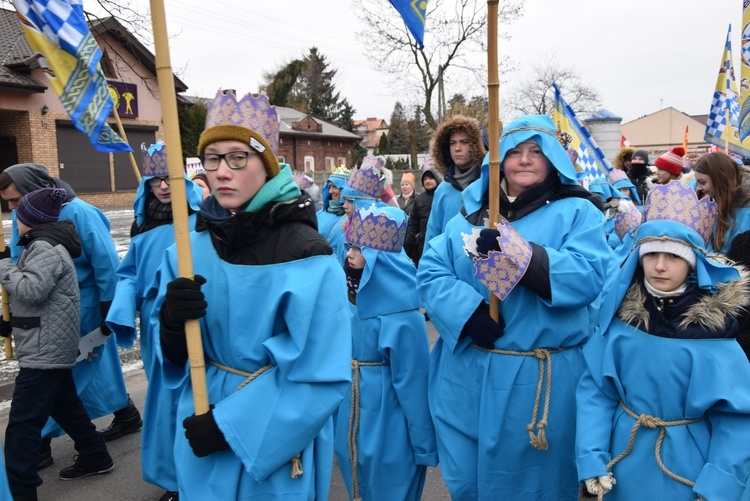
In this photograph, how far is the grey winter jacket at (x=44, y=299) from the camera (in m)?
3.71

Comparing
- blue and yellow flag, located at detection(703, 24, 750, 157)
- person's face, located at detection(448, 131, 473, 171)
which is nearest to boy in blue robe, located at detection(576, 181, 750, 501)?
person's face, located at detection(448, 131, 473, 171)

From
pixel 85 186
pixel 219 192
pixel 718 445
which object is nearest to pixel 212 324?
pixel 219 192

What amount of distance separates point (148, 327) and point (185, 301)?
2467 mm

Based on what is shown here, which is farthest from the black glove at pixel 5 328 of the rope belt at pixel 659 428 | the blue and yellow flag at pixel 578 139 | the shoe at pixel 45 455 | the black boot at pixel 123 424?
the blue and yellow flag at pixel 578 139

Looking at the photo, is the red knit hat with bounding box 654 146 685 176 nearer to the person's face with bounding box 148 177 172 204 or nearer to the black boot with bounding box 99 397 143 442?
the person's face with bounding box 148 177 172 204

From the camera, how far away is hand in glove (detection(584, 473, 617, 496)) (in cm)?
255

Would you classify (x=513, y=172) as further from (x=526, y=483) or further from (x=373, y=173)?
(x=373, y=173)

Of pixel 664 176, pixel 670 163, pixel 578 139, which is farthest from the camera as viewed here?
pixel 664 176

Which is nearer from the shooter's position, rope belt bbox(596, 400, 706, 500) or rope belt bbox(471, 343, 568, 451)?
rope belt bbox(596, 400, 706, 500)

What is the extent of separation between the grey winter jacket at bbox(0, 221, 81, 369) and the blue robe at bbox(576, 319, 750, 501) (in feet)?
9.98

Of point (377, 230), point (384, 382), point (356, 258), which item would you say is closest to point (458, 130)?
point (377, 230)

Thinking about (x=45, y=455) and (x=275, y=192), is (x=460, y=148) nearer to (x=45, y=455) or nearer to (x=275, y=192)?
(x=275, y=192)

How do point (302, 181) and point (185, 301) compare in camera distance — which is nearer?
point (185, 301)

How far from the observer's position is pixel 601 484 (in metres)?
2.55
